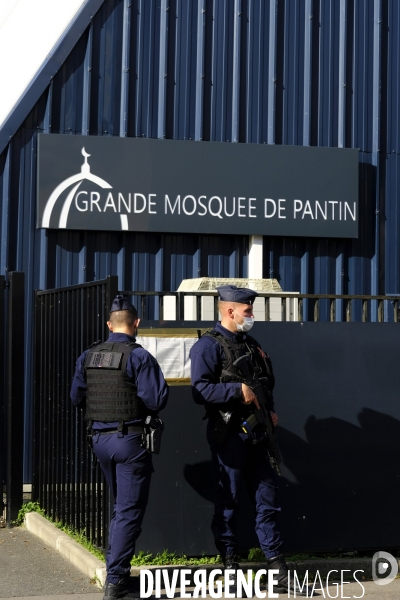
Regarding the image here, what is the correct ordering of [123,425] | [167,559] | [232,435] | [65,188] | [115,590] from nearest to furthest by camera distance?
[115,590], [123,425], [232,435], [167,559], [65,188]

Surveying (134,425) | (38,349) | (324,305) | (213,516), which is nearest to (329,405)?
(213,516)

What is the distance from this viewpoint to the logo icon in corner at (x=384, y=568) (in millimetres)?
7463

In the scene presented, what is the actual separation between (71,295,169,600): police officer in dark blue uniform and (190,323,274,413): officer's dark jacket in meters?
0.38

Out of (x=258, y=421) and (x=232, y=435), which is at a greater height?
(x=258, y=421)

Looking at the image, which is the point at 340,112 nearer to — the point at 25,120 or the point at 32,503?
the point at 25,120

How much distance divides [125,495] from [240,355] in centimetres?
130

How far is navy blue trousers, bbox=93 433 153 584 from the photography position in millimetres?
6266

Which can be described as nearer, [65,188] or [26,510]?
[26,510]

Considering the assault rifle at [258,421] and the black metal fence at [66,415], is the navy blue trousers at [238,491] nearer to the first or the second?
the assault rifle at [258,421]

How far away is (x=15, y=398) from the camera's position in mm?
9008

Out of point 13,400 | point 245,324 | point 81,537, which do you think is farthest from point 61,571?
point 245,324

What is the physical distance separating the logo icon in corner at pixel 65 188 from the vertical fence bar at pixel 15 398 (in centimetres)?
198

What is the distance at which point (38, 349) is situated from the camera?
9.21 m

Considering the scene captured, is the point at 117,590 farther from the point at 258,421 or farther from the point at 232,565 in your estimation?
the point at 258,421
